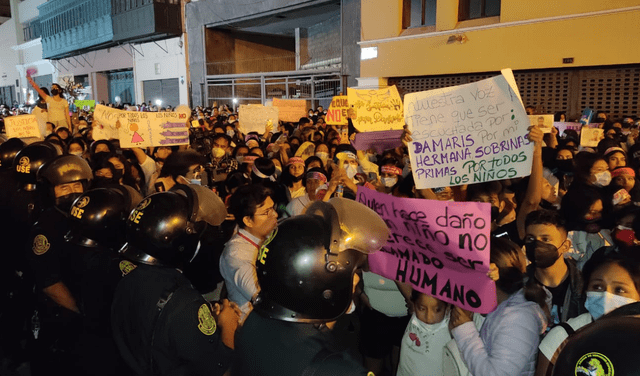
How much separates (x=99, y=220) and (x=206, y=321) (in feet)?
3.75

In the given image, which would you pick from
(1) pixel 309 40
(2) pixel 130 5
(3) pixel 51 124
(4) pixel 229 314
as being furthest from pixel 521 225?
(2) pixel 130 5

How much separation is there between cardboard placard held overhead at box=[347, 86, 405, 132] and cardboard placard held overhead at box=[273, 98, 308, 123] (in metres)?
4.30

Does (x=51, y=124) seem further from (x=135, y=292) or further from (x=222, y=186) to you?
(x=135, y=292)

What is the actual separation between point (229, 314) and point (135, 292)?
48cm

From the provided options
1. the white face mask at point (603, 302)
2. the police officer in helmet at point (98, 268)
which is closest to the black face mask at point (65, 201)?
the police officer in helmet at point (98, 268)

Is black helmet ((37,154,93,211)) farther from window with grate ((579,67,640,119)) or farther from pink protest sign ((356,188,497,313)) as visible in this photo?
window with grate ((579,67,640,119))

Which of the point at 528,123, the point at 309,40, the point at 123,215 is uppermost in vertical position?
the point at 309,40

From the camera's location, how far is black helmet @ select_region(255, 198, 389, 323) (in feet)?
5.97

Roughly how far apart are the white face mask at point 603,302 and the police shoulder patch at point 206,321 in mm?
1778

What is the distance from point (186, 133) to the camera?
7.36 meters

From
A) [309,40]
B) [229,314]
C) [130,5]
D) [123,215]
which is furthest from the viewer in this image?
A: [130,5]

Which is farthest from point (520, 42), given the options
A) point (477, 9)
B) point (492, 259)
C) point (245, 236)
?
point (245, 236)

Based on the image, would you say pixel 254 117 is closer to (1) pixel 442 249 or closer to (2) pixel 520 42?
(1) pixel 442 249

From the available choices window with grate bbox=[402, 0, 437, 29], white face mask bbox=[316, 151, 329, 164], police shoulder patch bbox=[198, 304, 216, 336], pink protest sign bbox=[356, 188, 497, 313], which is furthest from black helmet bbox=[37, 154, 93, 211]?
window with grate bbox=[402, 0, 437, 29]
